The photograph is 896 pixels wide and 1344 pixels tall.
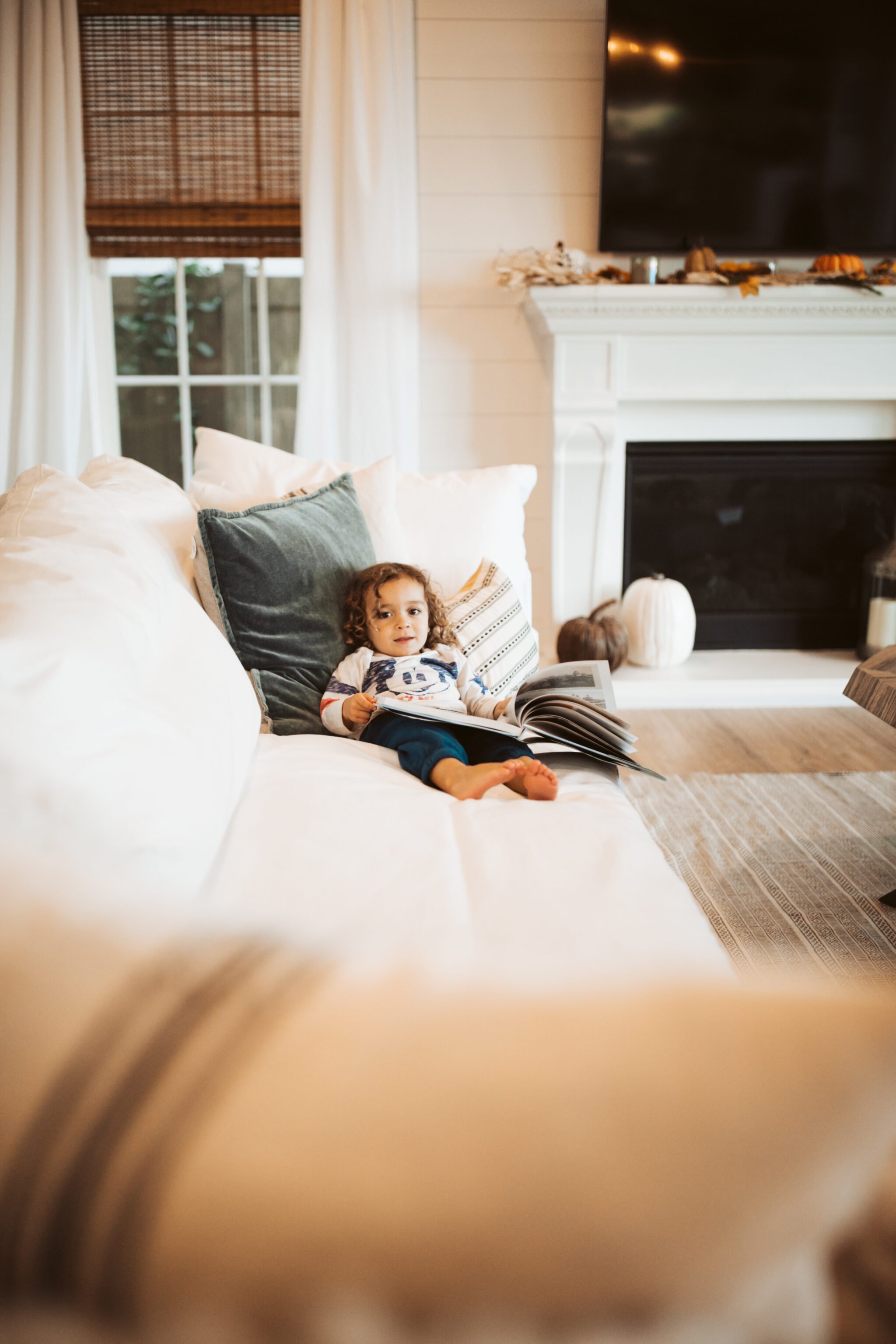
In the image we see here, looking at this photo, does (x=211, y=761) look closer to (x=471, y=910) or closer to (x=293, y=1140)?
(x=471, y=910)

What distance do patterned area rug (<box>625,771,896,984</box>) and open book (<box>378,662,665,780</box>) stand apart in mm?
457

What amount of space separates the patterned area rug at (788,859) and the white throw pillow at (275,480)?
93 centimetres

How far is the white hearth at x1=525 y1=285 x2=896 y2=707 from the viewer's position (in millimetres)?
3057

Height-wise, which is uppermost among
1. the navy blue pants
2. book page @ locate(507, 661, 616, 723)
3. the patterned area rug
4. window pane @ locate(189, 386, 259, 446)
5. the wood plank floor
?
window pane @ locate(189, 386, 259, 446)

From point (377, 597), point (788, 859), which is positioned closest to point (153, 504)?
point (377, 597)

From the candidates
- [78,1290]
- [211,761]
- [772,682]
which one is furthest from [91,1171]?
[772,682]

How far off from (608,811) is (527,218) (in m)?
2.69

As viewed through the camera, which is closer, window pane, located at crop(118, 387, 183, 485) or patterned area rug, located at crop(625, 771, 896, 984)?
patterned area rug, located at crop(625, 771, 896, 984)

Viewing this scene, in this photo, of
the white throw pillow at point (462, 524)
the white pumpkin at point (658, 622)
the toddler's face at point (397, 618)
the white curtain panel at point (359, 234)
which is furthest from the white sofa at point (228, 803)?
the white curtain panel at point (359, 234)

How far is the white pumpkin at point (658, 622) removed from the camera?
326cm

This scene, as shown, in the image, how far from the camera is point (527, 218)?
3311 mm

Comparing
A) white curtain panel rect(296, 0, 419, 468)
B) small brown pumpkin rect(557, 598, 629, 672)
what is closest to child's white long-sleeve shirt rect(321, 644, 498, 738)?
small brown pumpkin rect(557, 598, 629, 672)

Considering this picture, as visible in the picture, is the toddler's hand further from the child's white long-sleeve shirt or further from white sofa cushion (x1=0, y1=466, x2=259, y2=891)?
white sofa cushion (x1=0, y1=466, x2=259, y2=891)

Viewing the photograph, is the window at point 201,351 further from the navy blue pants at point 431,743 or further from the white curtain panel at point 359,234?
the navy blue pants at point 431,743
